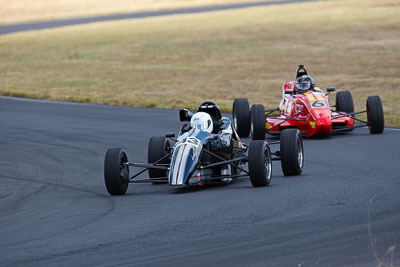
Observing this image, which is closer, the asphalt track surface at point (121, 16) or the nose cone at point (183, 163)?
the nose cone at point (183, 163)

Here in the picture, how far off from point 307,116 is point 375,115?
1369mm

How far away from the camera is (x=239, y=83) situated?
33.3 metres

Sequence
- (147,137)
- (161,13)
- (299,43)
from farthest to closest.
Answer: (161,13) < (299,43) < (147,137)

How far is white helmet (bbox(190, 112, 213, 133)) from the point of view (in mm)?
12323

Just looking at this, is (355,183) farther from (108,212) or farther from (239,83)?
(239,83)

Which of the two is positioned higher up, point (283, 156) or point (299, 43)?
point (299, 43)

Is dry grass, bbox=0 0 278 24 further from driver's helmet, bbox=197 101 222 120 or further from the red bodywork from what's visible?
driver's helmet, bbox=197 101 222 120

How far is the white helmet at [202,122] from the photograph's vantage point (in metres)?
12.3

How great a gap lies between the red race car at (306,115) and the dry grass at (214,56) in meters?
2.23

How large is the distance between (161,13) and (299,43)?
2940 centimetres

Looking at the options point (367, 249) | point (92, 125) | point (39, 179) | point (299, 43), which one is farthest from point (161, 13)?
point (367, 249)

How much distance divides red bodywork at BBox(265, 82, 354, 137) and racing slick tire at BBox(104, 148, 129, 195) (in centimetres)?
627

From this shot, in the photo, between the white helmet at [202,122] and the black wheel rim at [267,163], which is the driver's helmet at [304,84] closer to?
the white helmet at [202,122]

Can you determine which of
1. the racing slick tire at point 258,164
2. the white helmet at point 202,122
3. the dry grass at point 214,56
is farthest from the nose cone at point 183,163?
the dry grass at point 214,56
